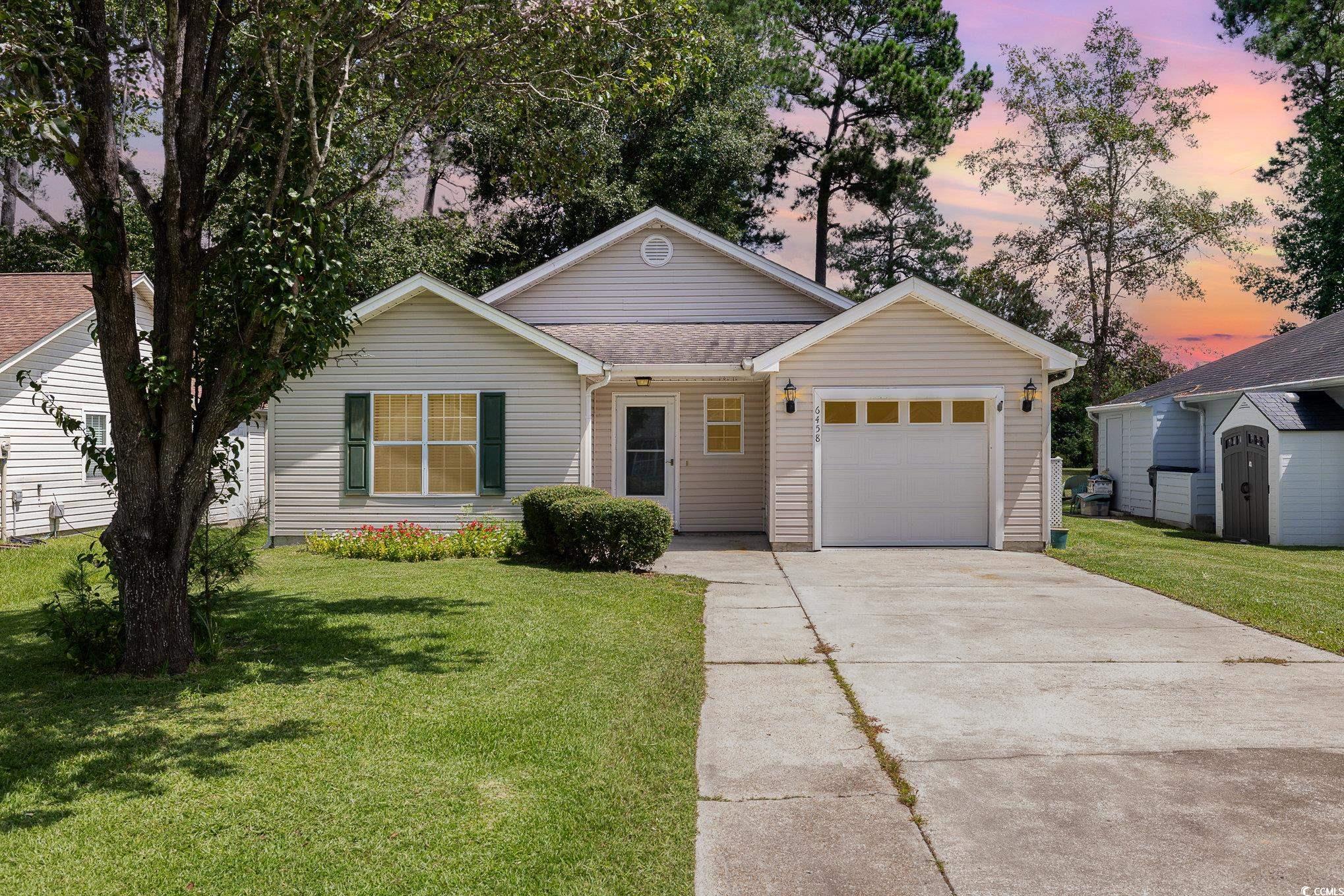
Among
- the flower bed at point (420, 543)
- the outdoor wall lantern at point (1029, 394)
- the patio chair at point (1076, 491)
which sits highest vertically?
the outdoor wall lantern at point (1029, 394)

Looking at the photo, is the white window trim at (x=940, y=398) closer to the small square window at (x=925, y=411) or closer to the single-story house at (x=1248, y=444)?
the small square window at (x=925, y=411)

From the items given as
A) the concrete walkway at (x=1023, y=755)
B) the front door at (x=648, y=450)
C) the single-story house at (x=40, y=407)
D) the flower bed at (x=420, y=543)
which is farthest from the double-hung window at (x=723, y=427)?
the single-story house at (x=40, y=407)

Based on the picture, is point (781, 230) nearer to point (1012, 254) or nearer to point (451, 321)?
point (1012, 254)

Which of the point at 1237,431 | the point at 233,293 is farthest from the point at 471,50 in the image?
the point at 1237,431

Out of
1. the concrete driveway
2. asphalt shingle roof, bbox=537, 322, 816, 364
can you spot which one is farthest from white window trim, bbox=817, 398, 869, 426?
the concrete driveway

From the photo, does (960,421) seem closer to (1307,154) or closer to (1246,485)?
(1246,485)

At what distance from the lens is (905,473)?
1301 centimetres

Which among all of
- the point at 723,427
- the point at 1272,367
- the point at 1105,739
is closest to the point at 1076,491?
the point at 1272,367

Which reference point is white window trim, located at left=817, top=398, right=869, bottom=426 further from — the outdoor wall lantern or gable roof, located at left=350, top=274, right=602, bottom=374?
gable roof, located at left=350, top=274, right=602, bottom=374

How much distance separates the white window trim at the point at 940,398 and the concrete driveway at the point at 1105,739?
12.3ft

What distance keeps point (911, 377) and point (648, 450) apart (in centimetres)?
458

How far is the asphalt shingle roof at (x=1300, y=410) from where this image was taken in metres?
13.8

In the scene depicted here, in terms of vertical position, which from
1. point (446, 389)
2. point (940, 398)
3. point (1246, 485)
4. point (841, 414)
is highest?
point (446, 389)

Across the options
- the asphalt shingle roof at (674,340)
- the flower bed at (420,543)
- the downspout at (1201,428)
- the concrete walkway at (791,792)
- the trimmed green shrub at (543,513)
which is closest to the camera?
the concrete walkway at (791,792)
